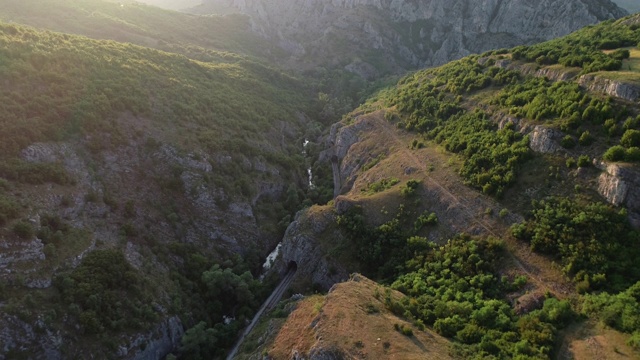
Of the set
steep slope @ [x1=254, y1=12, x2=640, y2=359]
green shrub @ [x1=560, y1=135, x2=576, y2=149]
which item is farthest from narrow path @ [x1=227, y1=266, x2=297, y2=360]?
green shrub @ [x1=560, y1=135, x2=576, y2=149]

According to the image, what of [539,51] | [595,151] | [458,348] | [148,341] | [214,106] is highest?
[539,51]

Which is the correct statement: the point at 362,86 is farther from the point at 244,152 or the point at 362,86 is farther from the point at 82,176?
the point at 82,176

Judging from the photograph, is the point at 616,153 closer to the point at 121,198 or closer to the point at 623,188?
the point at 623,188

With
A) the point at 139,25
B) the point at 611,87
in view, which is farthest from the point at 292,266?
the point at 139,25

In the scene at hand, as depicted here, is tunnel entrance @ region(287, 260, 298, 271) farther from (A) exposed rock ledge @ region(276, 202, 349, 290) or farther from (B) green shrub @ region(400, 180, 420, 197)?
(B) green shrub @ region(400, 180, 420, 197)

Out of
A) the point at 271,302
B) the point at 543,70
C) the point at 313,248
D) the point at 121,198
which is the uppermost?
the point at 543,70

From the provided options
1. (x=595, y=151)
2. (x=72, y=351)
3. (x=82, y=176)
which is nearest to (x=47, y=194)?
(x=82, y=176)
